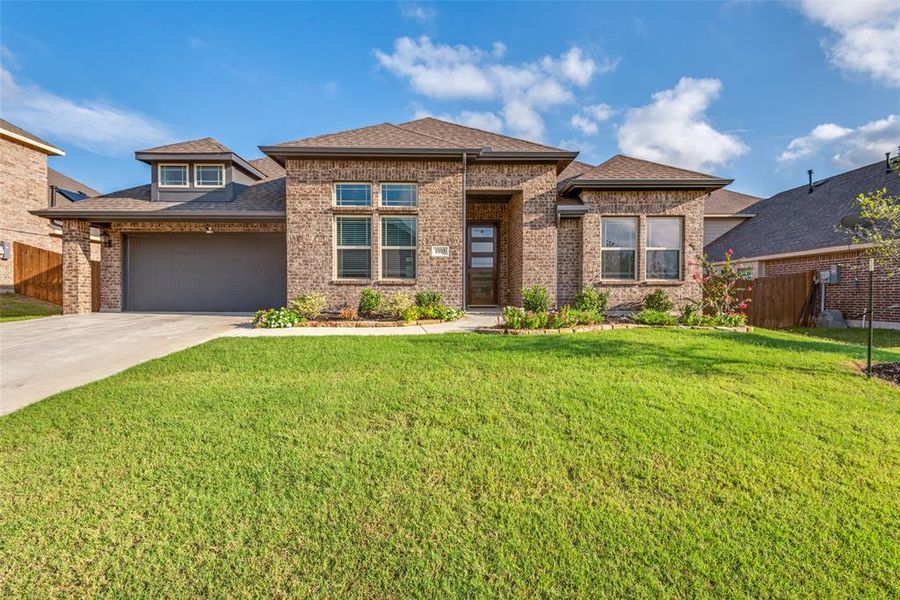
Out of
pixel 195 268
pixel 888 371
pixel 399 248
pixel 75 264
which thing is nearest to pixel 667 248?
pixel 888 371

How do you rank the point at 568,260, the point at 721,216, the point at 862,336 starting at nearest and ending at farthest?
the point at 862,336 < the point at 568,260 < the point at 721,216

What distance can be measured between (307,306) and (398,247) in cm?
286

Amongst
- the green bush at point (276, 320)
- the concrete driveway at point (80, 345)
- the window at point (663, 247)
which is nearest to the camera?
the concrete driveway at point (80, 345)

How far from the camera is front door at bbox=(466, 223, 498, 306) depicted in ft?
42.1

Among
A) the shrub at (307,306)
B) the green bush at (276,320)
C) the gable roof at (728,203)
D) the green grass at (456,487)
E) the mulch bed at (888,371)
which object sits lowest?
the green grass at (456,487)

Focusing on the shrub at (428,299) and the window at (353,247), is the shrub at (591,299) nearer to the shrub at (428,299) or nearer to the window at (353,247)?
the shrub at (428,299)

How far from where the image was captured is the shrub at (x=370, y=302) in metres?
10.2

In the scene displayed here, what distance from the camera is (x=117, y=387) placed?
14.5ft

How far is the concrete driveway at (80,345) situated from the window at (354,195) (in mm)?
4056

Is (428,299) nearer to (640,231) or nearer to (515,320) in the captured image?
(515,320)

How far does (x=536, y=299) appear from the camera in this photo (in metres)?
10.3

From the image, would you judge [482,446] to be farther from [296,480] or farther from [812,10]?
[812,10]

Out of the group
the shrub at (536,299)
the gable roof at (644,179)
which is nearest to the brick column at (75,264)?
the shrub at (536,299)

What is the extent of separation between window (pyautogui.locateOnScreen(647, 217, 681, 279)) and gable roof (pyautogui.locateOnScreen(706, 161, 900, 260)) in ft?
16.8
